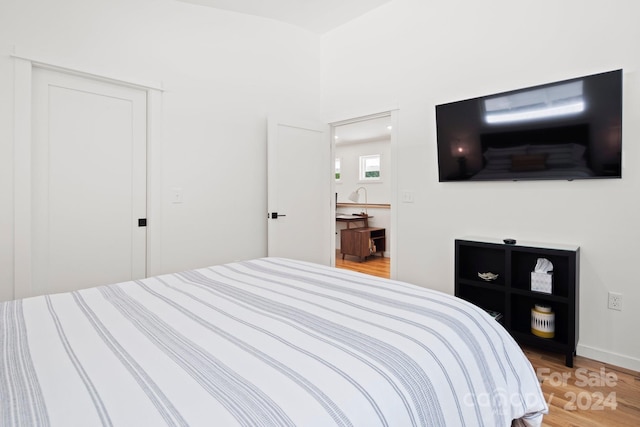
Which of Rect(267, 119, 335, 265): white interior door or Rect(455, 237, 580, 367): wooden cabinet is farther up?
Rect(267, 119, 335, 265): white interior door

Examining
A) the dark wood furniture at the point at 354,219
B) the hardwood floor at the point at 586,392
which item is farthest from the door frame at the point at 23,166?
the dark wood furniture at the point at 354,219

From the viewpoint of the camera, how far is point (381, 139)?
700cm

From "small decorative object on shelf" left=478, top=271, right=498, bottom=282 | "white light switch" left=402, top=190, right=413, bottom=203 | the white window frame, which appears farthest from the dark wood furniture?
"small decorative object on shelf" left=478, top=271, right=498, bottom=282

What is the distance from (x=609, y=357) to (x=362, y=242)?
3.77m

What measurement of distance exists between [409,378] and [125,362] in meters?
0.70

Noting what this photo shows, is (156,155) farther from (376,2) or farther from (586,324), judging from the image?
(586,324)

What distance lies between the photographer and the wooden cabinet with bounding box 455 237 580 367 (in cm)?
231

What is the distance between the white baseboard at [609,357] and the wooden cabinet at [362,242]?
3601mm

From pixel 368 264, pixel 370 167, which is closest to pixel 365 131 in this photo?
pixel 370 167

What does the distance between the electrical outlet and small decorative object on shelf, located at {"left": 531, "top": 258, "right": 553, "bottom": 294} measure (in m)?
0.37

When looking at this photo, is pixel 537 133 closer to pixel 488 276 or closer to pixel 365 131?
pixel 488 276

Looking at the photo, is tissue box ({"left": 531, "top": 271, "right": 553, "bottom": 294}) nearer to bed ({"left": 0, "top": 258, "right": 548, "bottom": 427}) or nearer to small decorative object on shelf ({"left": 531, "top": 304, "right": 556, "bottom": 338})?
small decorative object on shelf ({"left": 531, "top": 304, "right": 556, "bottom": 338})

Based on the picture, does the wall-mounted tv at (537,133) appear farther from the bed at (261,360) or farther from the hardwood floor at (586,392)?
the bed at (261,360)

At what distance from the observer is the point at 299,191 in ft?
12.6
